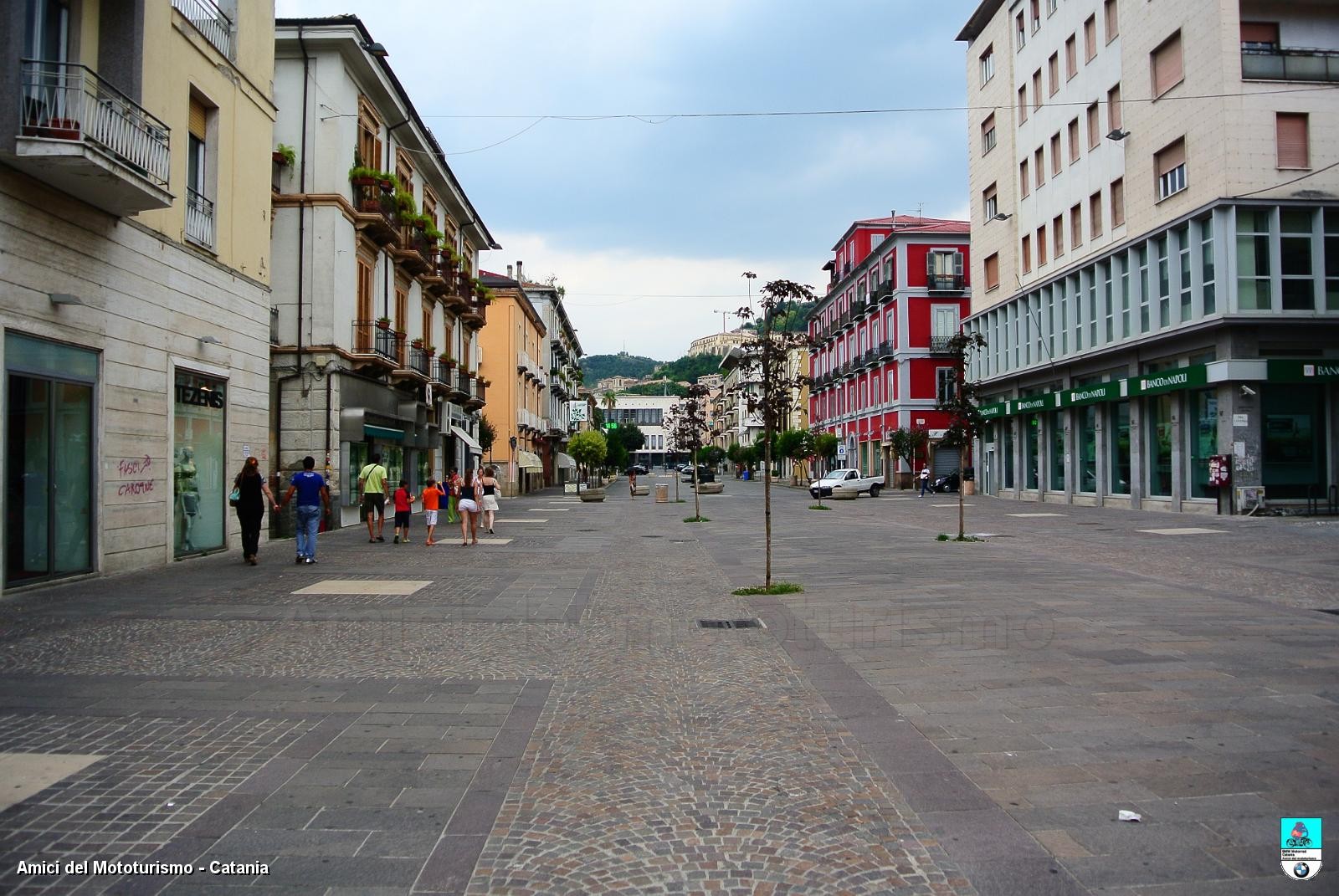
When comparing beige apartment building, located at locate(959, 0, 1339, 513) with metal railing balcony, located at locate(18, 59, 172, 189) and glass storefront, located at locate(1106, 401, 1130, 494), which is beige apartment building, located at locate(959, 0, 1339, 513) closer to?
glass storefront, located at locate(1106, 401, 1130, 494)

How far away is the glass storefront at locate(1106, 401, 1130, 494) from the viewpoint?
31.1 meters

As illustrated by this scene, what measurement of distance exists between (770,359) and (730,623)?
5.17m

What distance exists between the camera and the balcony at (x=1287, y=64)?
2517 centimetres

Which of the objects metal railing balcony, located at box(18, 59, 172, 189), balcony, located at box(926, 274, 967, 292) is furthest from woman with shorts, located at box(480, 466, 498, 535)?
balcony, located at box(926, 274, 967, 292)

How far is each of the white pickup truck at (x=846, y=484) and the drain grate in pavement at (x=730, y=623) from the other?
110ft

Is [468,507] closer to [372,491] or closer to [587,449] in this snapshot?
[372,491]

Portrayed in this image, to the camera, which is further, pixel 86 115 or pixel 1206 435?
pixel 1206 435

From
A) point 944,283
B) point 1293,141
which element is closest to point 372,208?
point 1293,141

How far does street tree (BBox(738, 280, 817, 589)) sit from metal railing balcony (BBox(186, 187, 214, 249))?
29.7ft

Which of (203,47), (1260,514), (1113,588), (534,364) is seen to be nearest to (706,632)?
(1113,588)

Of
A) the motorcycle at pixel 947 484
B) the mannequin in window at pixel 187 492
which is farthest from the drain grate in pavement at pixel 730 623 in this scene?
the motorcycle at pixel 947 484

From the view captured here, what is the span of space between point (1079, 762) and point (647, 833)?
2.33 metres

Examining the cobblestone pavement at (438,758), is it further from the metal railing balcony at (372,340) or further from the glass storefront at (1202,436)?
the glass storefront at (1202,436)

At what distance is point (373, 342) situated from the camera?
25.5 m
